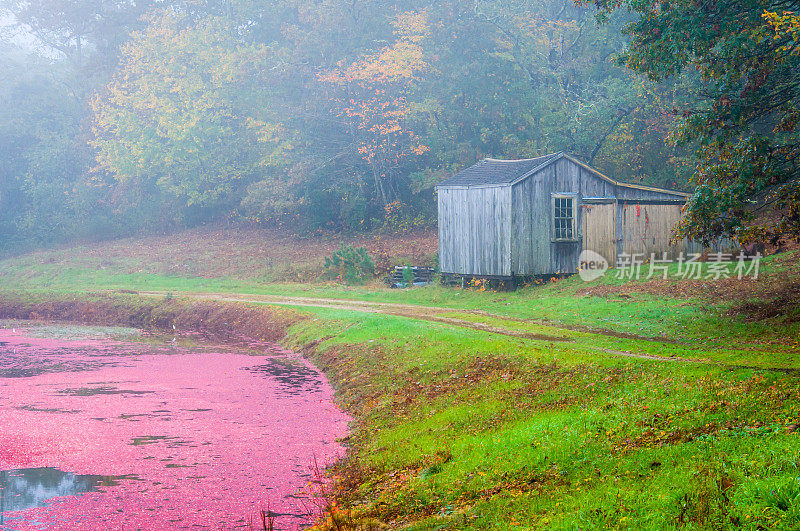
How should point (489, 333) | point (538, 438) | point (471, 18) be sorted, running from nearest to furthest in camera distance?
point (538, 438) < point (489, 333) < point (471, 18)

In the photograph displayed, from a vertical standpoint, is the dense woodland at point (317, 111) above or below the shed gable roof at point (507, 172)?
above

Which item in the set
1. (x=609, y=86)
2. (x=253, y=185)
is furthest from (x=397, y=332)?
(x=253, y=185)

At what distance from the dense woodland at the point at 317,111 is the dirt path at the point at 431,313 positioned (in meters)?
12.3

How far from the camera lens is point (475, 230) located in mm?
25578

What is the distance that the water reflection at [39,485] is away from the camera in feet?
28.1

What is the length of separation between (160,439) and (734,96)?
1343cm

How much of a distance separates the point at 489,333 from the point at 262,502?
8.50m

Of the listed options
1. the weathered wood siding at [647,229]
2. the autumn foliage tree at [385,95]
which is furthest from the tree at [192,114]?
the weathered wood siding at [647,229]

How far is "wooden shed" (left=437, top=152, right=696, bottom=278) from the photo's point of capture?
24.4 m

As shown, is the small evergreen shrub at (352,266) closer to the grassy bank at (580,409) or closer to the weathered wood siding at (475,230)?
the weathered wood siding at (475,230)

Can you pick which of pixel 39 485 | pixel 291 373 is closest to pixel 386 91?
pixel 291 373

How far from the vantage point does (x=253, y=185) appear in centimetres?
4034

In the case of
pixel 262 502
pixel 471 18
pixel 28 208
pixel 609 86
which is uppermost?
pixel 471 18

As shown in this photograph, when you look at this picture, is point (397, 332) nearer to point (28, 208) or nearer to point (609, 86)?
point (609, 86)
